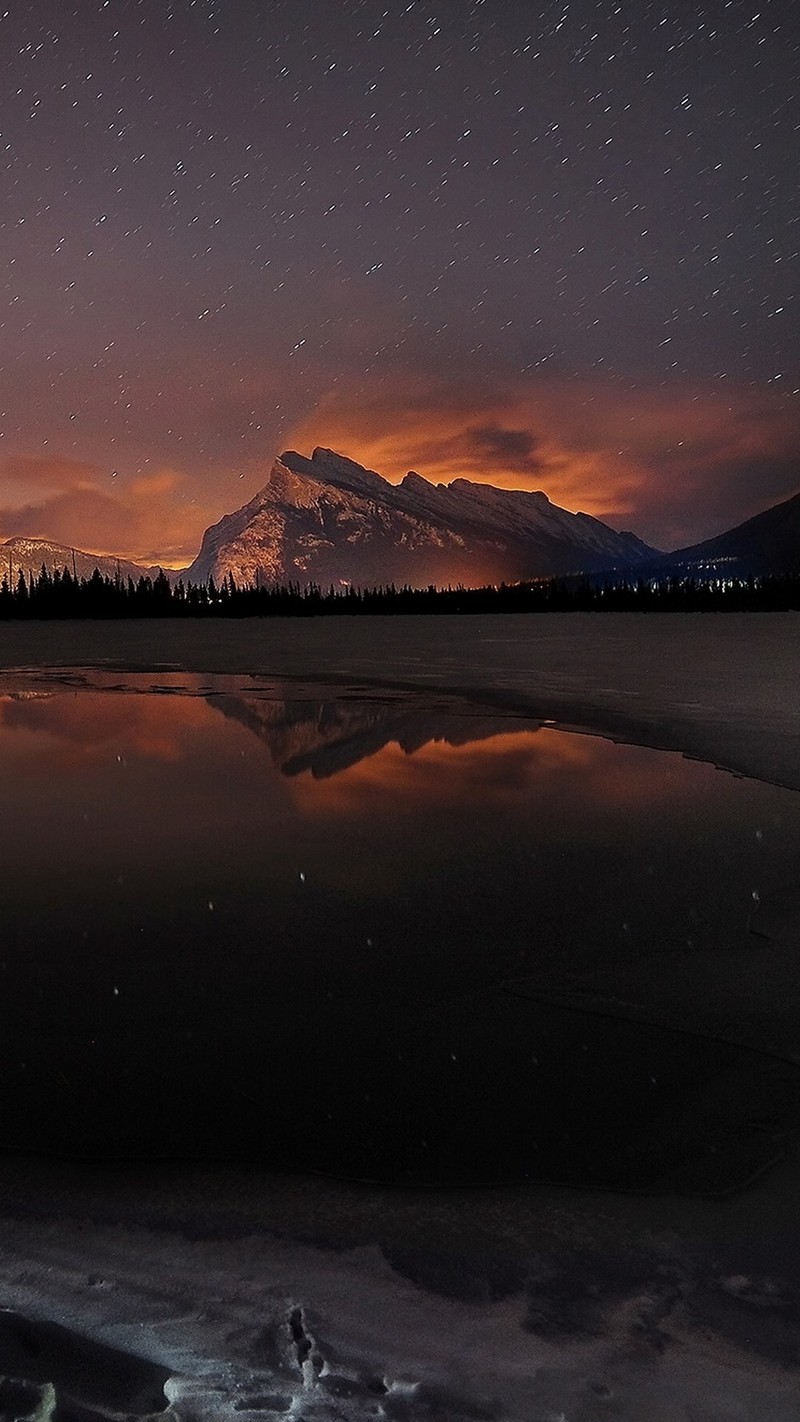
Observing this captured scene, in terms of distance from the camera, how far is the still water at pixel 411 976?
3.34 metres

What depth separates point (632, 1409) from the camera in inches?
82.4

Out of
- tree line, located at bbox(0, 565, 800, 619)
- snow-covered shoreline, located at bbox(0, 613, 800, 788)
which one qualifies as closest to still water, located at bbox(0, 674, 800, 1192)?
snow-covered shoreline, located at bbox(0, 613, 800, 788)

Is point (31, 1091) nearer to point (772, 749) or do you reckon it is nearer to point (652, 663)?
point (772, 749)

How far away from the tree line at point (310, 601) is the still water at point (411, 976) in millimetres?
87290

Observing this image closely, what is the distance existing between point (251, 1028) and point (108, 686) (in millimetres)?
18294

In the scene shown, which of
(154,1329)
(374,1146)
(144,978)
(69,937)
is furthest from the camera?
(69,937)

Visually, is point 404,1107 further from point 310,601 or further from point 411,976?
point 310,601

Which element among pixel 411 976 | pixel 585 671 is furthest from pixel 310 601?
pixel 411 976

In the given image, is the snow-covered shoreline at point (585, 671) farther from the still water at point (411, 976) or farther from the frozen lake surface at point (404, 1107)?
the frozen lake surface at point (404, 1107)

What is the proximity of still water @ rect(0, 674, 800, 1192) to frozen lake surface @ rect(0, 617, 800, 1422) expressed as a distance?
21 millimetres

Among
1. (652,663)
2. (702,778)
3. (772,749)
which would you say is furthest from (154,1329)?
(652,663)

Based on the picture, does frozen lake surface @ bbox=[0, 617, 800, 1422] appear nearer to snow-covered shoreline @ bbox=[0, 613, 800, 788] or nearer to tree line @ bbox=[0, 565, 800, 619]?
snow-covered shoreline @ bbox=[0, 613, 800, 788]

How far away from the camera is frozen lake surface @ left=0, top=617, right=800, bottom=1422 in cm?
225

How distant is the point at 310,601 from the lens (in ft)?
324
